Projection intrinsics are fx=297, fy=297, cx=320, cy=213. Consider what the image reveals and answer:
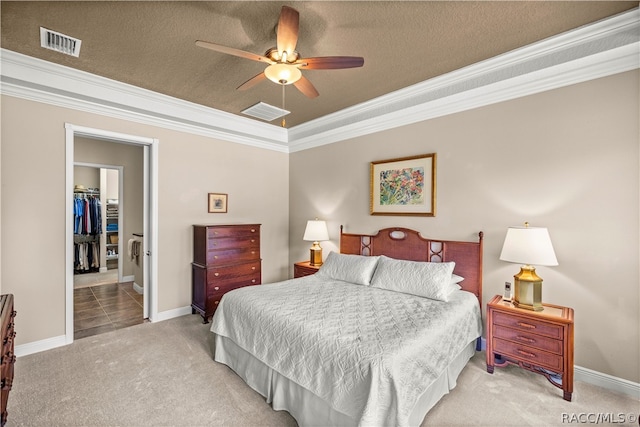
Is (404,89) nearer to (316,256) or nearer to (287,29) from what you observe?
(287,29)

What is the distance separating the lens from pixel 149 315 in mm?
3959

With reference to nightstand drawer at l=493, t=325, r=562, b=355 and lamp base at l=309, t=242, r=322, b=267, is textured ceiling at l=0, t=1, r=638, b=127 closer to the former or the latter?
lamp base at l=309, t=242, r=322, b=267

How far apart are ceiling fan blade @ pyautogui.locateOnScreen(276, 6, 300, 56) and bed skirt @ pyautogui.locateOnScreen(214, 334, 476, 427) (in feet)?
7.77

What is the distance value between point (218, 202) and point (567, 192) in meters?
4.15

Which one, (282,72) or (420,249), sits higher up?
(282,72)

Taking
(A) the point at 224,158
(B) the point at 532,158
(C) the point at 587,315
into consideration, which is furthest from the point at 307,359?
(A) the point at 224,158

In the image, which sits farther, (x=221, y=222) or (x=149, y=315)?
(x=221, y=222)

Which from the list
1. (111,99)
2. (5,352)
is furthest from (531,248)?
(111,99)

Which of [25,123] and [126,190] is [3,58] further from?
[126,190]

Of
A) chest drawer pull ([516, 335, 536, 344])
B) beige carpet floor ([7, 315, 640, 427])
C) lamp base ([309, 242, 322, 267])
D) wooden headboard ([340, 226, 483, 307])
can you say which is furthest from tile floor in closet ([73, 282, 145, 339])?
chest drawer pull ([516, 335, 536, 344])

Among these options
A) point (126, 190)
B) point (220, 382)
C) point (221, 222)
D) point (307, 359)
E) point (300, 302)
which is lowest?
point (220, 382)

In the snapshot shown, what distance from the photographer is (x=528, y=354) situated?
2459 mm

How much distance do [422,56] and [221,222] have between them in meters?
3.42

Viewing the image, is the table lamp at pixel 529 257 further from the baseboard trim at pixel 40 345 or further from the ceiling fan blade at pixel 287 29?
the baseboard trim at pixel 40 345
